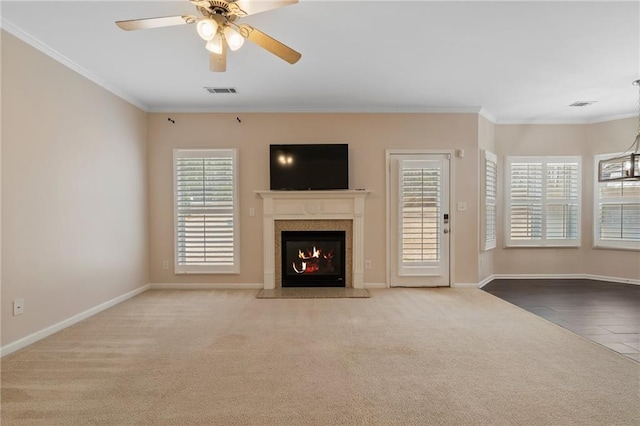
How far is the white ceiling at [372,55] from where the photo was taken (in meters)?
2.61

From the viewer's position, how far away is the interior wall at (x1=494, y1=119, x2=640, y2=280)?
5.67m

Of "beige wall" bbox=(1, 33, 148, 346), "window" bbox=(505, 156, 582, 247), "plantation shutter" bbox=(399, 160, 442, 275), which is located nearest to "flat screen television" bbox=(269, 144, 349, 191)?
"plantation shutter" bbox=(399, 160, 442, 275)

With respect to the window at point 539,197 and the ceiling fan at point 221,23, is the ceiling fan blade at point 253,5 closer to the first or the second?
the ceiling fan at point 221,23

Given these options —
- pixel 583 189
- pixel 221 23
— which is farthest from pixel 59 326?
pixel 583 189

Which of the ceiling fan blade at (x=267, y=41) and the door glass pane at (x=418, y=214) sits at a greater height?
the ceiling fan blade at (x=267, y=41)

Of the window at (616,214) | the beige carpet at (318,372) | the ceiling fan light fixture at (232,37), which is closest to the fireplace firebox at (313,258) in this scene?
the beige carpet at (318,372)

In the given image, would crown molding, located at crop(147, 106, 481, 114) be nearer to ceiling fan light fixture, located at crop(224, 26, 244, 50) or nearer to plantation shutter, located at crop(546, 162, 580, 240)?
plantation shutter, located at crop(546, 162, 580, 240)

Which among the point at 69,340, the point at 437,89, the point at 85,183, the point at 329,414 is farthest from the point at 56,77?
the point at 437,89

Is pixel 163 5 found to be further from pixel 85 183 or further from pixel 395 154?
pixel 395 154

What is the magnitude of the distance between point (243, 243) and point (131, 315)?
67.3 inches

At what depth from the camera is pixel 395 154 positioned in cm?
505

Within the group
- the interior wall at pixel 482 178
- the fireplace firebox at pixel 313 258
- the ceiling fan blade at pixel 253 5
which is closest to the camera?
the ceiling fan blade at pixel 253 5

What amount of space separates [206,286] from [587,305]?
5000 millimetres

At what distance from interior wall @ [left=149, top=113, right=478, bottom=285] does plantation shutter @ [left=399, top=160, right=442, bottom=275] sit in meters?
0.28
